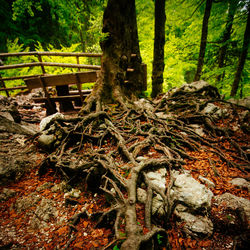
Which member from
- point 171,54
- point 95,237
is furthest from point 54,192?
point 171,54

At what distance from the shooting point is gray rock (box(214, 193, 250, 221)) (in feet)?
5.80

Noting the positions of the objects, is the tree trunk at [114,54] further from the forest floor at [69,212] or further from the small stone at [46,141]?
the forest floor at [69,212]

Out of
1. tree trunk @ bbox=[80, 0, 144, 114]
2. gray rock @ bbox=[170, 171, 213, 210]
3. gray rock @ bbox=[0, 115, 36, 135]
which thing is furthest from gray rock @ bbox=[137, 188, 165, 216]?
gray rock @ bbox=[0, 115, 36, 135]

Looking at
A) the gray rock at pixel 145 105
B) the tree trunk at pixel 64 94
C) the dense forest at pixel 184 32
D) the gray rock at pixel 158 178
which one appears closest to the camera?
the gray rock at pixel 158 178

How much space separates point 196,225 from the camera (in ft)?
5.56

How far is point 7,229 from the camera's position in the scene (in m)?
1.80

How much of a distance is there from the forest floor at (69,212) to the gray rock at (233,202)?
11 centimetres

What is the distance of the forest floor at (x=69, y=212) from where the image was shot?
1.62 meters

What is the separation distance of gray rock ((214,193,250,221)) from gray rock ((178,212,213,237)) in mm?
404

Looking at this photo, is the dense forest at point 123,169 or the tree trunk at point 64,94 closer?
the dense forest at point 123,169

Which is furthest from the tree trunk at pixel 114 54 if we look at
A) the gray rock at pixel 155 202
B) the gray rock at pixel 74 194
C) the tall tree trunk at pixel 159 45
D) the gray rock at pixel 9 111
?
the gray rock at pixel 155 202

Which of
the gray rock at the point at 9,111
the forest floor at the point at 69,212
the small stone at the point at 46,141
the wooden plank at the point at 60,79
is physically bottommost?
the forest floor at the point at 69,212

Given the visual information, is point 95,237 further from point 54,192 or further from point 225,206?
point 225,206

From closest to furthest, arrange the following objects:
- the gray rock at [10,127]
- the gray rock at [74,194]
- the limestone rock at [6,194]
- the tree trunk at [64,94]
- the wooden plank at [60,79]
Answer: the limestone rock at [6,194] → the gray rock at [74,194] → the gray rock at [10,127] → the wooden plank at [60,79] → the tree trunk at [64,94]
